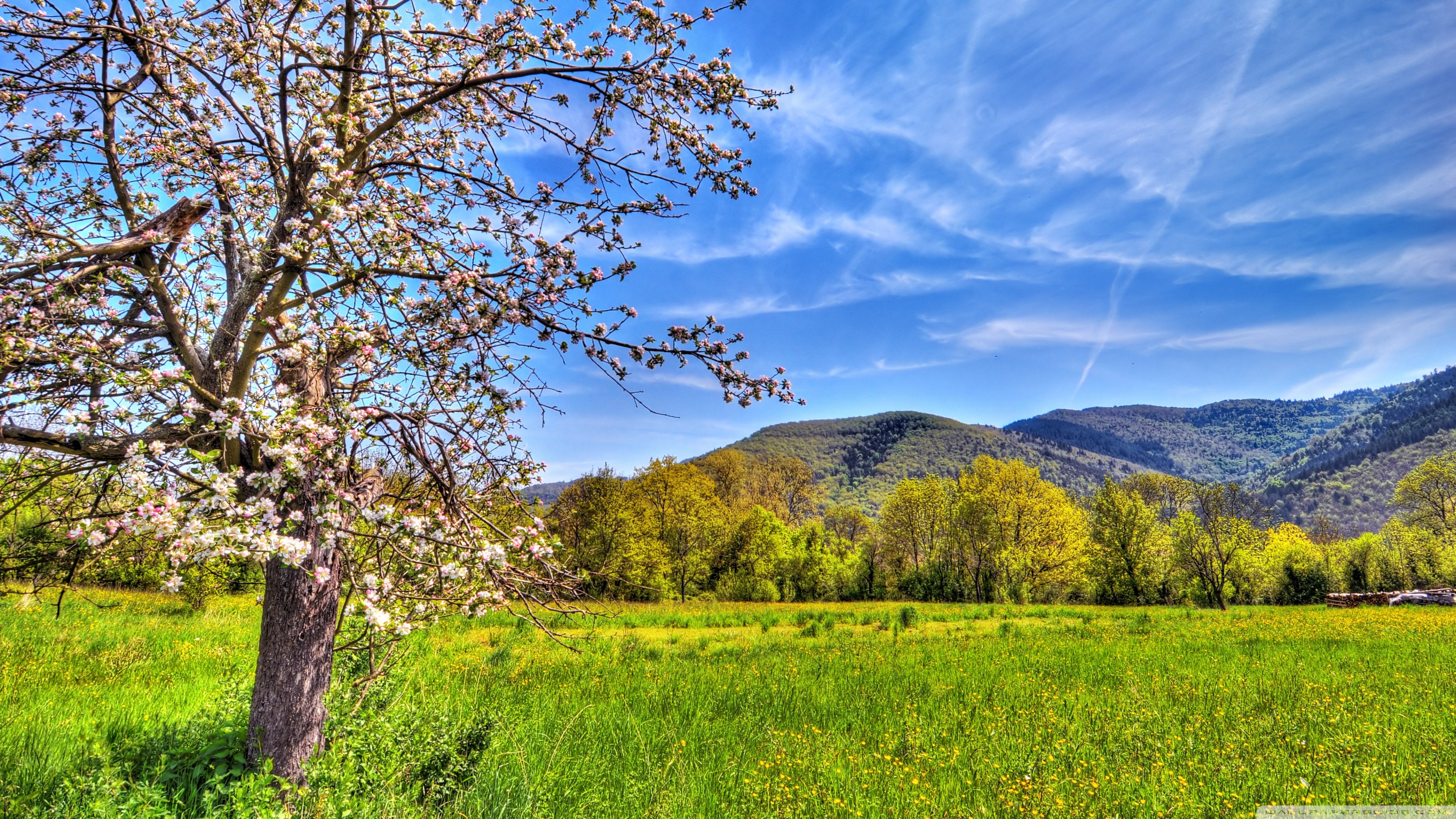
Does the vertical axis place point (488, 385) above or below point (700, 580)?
above

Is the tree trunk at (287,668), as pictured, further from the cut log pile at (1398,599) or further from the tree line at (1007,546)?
the cut log pile at (1398,599)

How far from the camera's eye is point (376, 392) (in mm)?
3621

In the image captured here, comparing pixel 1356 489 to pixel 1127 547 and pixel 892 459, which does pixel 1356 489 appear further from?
pixel 1127 547

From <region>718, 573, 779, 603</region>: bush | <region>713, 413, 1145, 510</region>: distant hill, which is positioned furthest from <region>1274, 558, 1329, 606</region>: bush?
<region>713, 413, 1145, 510</region>: distant hill

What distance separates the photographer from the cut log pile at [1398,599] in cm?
3123

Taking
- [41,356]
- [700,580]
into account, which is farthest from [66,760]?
[700,580]

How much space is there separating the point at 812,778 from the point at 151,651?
13103 mm

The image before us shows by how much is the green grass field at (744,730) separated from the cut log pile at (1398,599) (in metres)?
28.0

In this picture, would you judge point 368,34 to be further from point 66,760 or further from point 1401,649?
point 1401,649

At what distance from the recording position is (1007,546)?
40906 mm

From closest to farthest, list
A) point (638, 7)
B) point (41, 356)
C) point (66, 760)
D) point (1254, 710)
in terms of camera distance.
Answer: point (41, 356) < point (638, 7) < point (66, 760) < point (1254, 710)

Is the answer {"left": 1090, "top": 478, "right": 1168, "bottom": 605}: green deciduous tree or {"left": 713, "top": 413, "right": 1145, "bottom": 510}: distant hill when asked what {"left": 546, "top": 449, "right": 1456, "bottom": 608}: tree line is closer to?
{"left": 1090, "top": 478, "right": 1168, "bottom": 605}: green deciduous tree

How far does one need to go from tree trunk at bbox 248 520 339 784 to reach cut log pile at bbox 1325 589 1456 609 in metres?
46.1

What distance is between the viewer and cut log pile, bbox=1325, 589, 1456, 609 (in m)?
31.2
